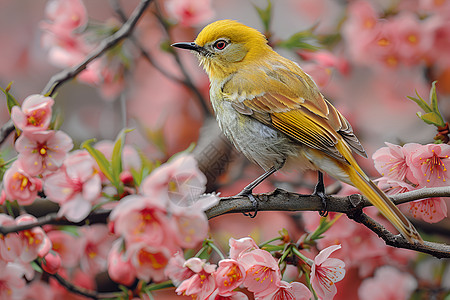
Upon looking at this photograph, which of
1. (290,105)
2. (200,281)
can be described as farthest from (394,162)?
(200,281)

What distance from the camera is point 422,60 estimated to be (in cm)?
239

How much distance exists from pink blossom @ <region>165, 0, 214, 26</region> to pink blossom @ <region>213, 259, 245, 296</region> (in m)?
1.28

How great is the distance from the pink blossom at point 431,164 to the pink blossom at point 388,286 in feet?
2.03

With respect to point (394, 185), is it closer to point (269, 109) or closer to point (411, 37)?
point (269, 109)

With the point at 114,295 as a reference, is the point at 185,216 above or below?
above

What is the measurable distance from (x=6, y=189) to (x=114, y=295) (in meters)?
0.44

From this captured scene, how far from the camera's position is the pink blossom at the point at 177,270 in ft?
4.08

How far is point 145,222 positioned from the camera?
1086mm

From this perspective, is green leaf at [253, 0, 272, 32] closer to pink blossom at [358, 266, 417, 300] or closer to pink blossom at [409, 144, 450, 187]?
pink blossom at [409, 144, 450, 187]

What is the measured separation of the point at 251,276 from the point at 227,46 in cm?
76

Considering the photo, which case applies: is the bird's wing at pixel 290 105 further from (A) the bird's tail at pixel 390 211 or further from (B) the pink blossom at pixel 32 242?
(B) the pink blossom at pixel 32 242

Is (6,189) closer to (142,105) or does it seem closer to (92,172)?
(92,172)

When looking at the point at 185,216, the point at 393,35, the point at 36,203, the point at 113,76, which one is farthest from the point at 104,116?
the point at 185,216

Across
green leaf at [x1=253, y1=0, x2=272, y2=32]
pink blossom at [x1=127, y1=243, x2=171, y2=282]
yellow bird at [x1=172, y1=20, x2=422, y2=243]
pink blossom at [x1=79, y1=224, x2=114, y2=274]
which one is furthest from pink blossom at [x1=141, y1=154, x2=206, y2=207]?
green leaf at [x1=253, y1=0, x2=272, y2=32]
